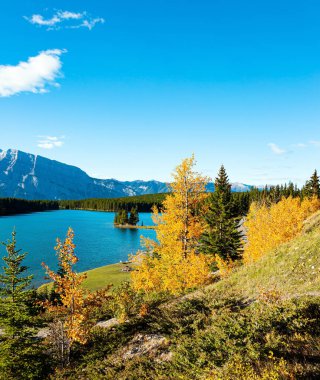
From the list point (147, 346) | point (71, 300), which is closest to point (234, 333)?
point (147, 346)

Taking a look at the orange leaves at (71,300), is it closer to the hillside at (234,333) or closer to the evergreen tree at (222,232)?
the hillside at (234,333)

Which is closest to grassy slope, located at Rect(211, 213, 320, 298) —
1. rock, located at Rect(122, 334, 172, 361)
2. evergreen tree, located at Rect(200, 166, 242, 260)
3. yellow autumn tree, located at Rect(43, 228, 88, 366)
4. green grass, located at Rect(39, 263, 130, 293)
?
rock, located at Rect(122, 334, 172, 361)

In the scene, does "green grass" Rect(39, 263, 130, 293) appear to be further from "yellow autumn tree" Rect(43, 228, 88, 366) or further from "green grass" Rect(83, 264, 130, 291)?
"yellow autumn tree" Rect(43, 228, 88, 366)

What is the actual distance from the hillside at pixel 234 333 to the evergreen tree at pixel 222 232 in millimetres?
26646

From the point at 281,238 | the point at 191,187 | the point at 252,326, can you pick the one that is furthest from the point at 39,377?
the point at 281,238

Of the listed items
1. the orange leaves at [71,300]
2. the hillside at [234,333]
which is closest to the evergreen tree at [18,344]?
the orange leaves at [71,300]

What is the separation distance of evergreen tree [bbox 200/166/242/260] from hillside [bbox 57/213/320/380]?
26646 millimetres

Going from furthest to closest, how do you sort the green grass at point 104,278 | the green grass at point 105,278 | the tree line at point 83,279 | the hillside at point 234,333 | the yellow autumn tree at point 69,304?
the green grass at point 105,278 → the green grass at point 104,278 → the tree line at point 83,279 → the yellow autumn tree at point 69,304 → the hillside at point 234,333

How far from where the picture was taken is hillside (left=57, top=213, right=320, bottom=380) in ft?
26.4

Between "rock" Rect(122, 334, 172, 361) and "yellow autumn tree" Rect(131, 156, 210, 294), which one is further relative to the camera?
"yellow autumn tree" Rect(131, 156, 210, 294)

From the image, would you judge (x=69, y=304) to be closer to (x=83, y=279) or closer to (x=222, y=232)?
(x=83, y=279)

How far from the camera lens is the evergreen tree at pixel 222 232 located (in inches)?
1885

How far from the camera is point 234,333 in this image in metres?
9.83

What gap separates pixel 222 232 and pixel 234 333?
40425 millimetres
